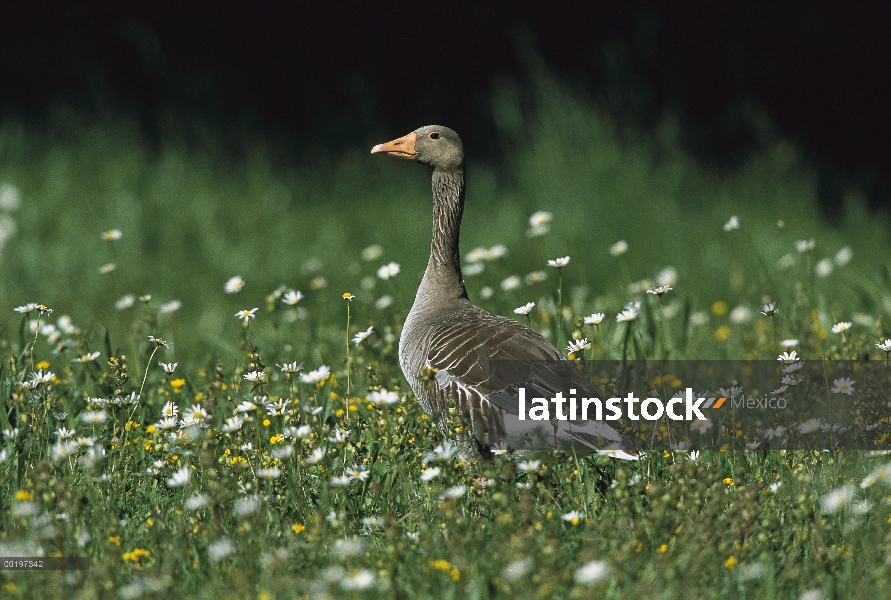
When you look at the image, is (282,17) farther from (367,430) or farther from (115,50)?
(367,430)

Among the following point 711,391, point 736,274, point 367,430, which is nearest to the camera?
point 367,430

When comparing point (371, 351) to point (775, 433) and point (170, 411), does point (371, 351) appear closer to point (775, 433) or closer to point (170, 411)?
point (170, 411)

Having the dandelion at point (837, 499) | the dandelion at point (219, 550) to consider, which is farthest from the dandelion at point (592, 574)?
the dandelion at point (219, 550)

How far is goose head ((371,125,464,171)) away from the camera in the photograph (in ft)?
17.2

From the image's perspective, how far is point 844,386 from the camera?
4422mm

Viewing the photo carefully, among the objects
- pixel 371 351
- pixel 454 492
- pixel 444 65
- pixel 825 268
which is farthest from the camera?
pixel 444 65

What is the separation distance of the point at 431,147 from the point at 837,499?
9.20ft

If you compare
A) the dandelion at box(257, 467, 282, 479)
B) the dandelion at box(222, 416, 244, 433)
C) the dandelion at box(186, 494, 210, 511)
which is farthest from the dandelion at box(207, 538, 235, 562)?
the dandelion at box(222, 416, 244, 433)

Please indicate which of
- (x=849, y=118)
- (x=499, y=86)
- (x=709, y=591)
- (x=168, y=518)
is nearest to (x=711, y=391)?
(x=709, y=591)

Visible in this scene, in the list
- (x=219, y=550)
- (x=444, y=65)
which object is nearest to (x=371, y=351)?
(x=219, y=550)

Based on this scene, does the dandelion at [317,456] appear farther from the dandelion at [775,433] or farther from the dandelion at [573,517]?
the dandelion at [775,433]

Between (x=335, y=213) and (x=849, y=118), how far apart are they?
18.6ft

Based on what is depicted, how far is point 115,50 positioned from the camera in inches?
440

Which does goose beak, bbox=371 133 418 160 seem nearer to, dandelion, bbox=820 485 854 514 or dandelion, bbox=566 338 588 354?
dandelion, bbox=566 338 588 354
